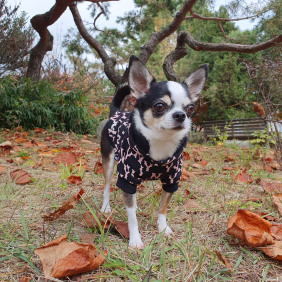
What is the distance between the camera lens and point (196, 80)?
1.81 metres

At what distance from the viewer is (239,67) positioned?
35.7ft

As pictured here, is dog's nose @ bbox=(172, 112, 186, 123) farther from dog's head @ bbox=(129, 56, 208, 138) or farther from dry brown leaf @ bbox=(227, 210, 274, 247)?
dry brown leaf @ bbox=(227, 210, 274, 247)

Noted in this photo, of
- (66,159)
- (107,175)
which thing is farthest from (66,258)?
(66,159)

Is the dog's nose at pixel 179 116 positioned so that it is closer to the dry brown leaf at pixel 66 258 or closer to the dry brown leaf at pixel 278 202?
the dry brown leaf at pixel 66 258

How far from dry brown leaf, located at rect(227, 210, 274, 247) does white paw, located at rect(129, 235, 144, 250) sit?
20.4 inches

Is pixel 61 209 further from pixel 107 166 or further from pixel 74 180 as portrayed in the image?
pixel 74 180

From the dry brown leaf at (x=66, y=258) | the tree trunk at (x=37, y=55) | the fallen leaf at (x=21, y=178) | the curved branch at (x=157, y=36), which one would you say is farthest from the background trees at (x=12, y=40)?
the dry brown leaf at (x=66, y=258)

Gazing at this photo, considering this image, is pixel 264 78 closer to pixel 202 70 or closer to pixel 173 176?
pixel 202 70

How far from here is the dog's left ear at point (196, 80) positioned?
175cm

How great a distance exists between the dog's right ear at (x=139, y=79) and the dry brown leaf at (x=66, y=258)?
3.37ft

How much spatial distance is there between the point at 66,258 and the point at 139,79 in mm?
1177

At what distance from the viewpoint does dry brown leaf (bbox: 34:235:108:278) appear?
3.34 ft

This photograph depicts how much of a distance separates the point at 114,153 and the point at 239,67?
34.4 ft

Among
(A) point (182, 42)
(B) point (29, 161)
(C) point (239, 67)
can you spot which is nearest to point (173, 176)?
(B) point (29, 161)
